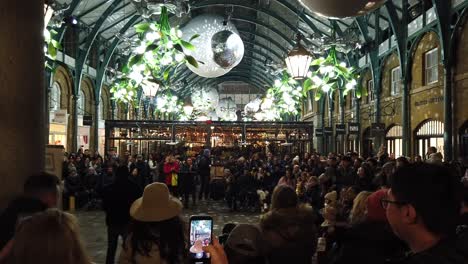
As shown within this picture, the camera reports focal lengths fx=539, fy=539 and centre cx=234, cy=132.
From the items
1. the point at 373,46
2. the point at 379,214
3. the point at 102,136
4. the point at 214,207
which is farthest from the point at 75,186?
the point at 102,136

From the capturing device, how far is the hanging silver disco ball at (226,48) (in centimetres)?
1162

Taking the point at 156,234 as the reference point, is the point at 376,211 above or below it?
above

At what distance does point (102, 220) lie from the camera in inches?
553

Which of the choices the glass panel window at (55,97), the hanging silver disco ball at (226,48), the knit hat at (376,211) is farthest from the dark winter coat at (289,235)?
the glass panel window at (55,97)

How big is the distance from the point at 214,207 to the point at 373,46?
12409 mm

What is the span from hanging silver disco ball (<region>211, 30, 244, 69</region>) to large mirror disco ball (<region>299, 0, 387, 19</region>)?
806cm

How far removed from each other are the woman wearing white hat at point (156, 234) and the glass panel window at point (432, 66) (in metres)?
17.3

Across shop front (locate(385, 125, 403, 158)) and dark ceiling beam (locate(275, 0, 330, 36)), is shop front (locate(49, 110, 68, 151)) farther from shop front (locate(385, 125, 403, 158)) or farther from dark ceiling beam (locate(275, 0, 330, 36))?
shop front (locate(385, 125, 403, 158))

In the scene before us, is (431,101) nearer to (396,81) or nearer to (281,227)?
(396,81)

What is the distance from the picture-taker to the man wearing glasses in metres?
1.75

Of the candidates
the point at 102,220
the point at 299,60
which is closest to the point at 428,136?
the point at 299,60

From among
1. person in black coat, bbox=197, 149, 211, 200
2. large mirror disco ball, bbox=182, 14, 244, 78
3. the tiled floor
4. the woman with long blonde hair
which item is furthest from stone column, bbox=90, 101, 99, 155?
the woman with long blonde hair

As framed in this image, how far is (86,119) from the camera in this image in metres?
26.4

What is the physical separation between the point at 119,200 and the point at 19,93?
4.15 m
